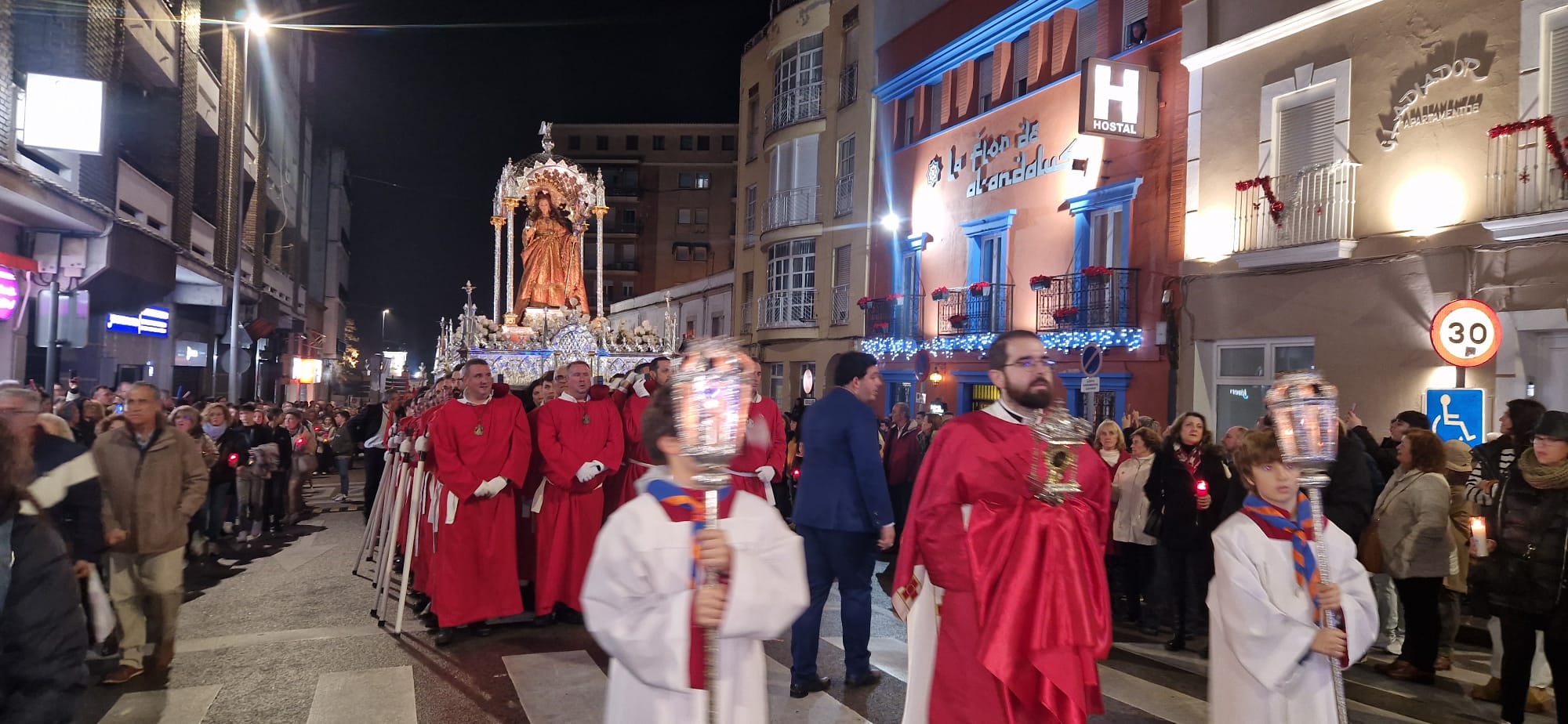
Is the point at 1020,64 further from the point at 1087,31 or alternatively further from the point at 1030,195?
the point at 1030,195

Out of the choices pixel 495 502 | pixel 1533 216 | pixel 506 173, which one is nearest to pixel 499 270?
pixel 506 173

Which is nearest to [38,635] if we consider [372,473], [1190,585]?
[1190,585]

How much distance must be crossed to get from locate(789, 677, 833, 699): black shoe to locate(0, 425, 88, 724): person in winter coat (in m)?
3.79

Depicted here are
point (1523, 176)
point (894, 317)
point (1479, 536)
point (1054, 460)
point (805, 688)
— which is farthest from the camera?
point (894, 317)

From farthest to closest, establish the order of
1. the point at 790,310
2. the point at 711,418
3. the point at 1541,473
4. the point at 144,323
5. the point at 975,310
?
the point at 790,310, the point at 975,310, the point at 144,323, the point at 1541,473, the point at 711,418

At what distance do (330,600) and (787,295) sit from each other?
66.4 ft

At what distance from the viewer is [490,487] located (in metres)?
7.61

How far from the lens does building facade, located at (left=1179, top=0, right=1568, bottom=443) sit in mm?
10461

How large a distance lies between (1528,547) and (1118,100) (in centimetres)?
1158

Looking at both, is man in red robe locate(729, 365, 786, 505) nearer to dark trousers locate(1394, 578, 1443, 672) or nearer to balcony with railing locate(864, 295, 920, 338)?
dark trousers locate(1394, 578, 1443, 672)

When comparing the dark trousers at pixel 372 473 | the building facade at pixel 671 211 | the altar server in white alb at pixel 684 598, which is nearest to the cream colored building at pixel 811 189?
the dark trousers at pixel 372 473

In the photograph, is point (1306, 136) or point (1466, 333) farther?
point (1306, 136)

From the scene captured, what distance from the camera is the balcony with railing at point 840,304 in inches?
1039

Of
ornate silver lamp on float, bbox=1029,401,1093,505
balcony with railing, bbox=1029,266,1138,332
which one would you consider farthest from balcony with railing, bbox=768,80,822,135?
ornate silver lamp on float, bbox=1029,401,1093,505
